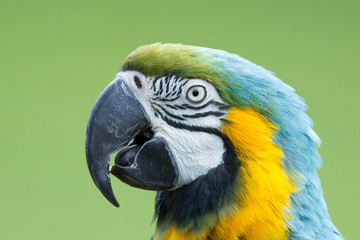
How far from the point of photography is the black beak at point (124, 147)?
1342mm

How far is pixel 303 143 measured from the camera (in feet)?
4.61

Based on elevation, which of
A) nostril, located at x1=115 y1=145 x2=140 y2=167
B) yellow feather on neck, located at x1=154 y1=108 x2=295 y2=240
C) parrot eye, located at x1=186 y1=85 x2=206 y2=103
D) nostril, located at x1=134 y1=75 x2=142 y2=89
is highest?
nostril, located at x1=134 y1=75 x2=142 y2=89

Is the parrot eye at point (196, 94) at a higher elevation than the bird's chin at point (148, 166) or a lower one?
higher

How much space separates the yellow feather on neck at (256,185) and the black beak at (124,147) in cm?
17

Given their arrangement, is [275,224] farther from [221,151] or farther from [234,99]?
[234,99]

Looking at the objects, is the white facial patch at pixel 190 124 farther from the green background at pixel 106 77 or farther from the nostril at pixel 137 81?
the green background at pixel 106 77

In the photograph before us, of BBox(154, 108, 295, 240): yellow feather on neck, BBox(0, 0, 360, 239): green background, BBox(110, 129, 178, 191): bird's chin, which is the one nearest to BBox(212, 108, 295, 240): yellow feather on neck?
BBox(154, 108, 295, 240): yellow feather on neck

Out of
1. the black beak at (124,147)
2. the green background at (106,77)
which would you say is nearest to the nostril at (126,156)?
the black beak at (124,147)

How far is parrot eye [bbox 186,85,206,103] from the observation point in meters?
1.36

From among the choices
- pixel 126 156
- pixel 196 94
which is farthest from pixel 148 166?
pixel 196 94

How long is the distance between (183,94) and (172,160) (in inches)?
6.7

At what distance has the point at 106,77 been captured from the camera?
305 cm

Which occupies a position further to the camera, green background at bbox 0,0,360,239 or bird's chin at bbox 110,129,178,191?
green background at bbox 0,0,360,239

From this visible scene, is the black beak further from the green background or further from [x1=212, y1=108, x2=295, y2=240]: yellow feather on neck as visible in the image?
the green background
